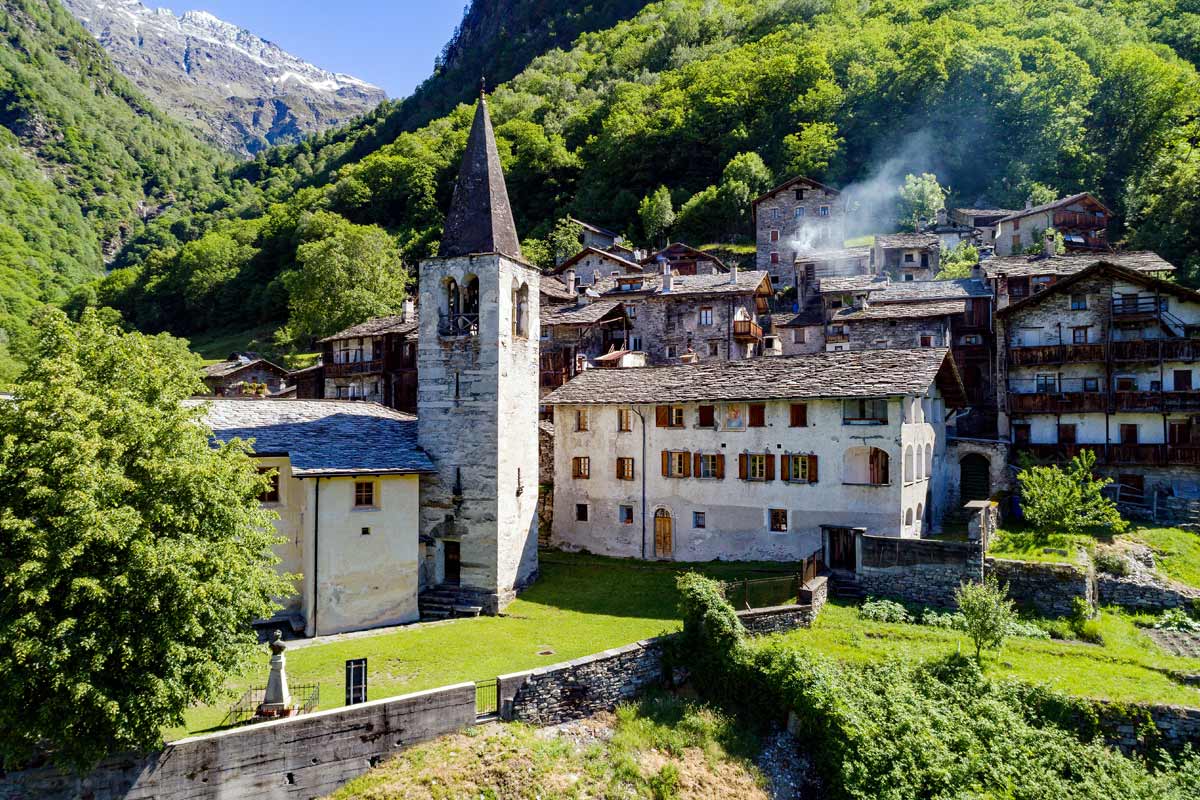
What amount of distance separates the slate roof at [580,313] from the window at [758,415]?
70.5 feet

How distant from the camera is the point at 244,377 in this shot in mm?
61594

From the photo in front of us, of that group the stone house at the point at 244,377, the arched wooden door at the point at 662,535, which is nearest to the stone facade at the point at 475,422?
the arched wooden door at the point at 662,535

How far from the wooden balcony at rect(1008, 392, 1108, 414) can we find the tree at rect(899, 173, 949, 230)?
139 feet

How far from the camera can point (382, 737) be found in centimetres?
1647

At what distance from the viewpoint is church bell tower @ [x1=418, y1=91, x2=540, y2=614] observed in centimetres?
2598

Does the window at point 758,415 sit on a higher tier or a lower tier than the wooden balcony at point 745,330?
lower

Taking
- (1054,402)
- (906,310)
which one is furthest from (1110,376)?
(906,310)

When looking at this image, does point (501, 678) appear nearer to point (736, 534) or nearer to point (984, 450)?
point (736, 534)

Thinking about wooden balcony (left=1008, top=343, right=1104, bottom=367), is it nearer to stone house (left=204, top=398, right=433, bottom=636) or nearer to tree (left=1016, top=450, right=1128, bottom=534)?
tree (left=1016, top=450, right=1128, bottom=534)

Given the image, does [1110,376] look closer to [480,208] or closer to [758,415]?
[758,415]

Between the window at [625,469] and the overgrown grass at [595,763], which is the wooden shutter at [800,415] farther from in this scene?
the overgrown grass at [595,763]

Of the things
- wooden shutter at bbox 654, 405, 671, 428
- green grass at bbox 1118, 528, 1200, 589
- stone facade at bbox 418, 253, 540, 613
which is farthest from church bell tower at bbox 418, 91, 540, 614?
green grass at bbox 1118, 528, 1200, 589

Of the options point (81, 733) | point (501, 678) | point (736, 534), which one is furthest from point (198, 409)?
point (736, 534)

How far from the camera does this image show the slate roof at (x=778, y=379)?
2694 centimetres
